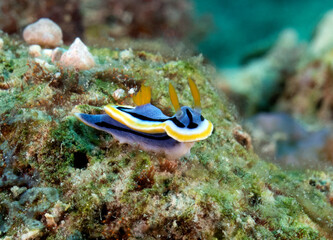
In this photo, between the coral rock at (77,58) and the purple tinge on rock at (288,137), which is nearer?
the coral rock at (77,58)

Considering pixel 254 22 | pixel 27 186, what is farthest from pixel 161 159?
pixel 254 22

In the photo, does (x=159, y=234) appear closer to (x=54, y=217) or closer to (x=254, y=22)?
(x=54, y=217)

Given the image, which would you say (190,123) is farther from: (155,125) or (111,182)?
(111,182)

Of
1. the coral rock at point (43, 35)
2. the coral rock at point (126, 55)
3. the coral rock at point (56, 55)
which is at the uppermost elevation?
the coral rock at point (43, 35)

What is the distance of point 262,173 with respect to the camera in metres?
3.40

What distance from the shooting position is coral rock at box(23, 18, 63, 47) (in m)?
4.80

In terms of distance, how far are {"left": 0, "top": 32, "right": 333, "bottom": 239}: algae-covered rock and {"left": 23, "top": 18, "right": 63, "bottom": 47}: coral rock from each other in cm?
135

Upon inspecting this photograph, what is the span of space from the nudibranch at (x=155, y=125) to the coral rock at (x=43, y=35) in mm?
2846

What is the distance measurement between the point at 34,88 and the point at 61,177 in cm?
133

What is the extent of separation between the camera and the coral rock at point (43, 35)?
4.80m

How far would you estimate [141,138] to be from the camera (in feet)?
8.66

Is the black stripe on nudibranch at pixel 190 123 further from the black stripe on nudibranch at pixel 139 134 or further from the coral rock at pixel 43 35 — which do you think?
the coral rock at pixel 43 35

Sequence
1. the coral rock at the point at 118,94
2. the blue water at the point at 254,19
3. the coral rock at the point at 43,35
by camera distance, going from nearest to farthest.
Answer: the coral rock at the point at 118,94 < the coral rock at the point at 43,35 < the blue water at the point at 254,19

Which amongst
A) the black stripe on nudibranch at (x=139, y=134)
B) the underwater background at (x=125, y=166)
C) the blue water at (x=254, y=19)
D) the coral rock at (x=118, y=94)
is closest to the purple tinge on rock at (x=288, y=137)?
the underwater background at (x=125, y=166)
